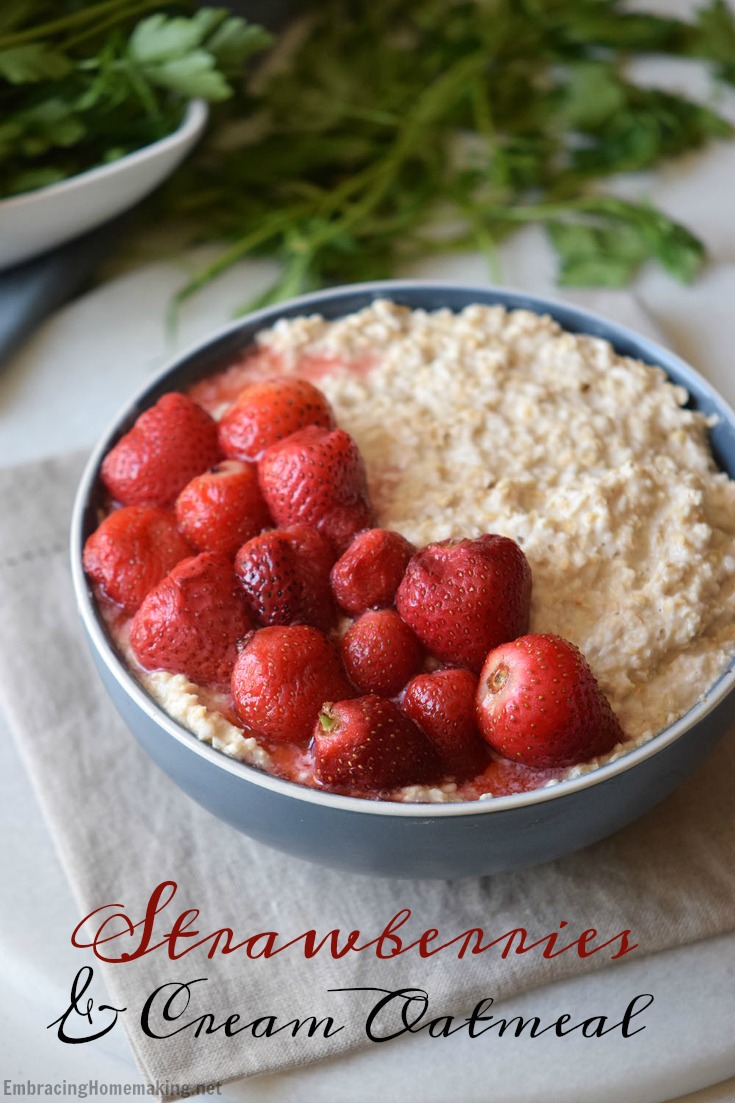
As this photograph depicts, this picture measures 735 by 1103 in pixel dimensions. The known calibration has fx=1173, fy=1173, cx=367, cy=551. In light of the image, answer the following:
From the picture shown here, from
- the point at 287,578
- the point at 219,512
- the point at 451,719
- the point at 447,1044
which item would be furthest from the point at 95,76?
the point at 447,1044

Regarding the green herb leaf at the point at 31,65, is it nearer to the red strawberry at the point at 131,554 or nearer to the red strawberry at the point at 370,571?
the red strawberry at the point at 131,554

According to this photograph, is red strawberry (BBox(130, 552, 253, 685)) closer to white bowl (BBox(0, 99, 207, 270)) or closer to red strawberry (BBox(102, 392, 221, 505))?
red strawberry (BBox(102, 392, 221, 505))

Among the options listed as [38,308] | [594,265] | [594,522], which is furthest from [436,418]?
[38,308]

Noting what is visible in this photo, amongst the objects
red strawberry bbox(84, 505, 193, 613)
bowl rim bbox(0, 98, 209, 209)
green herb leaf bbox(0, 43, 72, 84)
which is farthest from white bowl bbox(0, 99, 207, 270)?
red strawberry bbox(84, 505, 193, 613)

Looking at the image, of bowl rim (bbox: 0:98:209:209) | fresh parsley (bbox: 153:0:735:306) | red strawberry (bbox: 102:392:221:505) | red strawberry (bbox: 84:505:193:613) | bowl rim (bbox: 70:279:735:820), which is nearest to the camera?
bowl rim (bbox: 70:279:735:820)

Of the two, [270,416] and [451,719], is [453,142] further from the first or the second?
[451,719]

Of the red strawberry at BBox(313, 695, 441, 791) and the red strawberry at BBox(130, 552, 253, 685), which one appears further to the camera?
the red strawberry at BBox(130, 552, 253, 685)

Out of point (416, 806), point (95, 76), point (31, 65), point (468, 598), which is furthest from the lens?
point (95, 76)

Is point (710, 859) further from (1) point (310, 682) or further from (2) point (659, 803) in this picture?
(1) point (310, 682)
